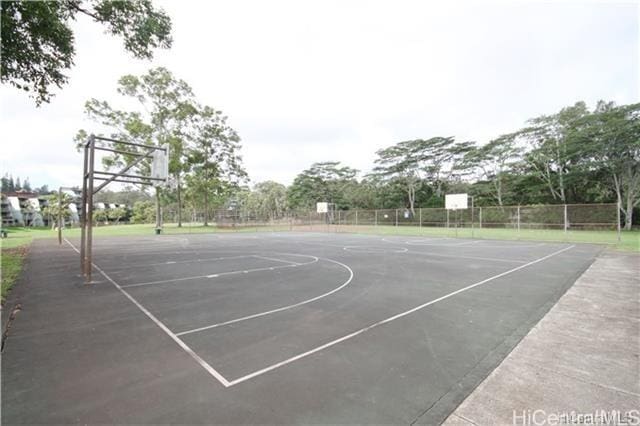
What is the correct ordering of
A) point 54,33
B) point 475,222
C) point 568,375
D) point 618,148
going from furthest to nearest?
point 475,222
point 618,148
point 54,33
point 568,375

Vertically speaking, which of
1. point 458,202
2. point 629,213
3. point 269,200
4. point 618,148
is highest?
point 618,148

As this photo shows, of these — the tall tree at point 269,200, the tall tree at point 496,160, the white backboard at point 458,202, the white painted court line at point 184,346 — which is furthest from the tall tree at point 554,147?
the tall tree at point 269,200

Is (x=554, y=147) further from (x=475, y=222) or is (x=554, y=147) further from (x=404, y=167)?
(x=404, y=167)

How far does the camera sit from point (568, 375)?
2604mm

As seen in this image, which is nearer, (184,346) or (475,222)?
(184,346)

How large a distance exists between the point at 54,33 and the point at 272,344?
8.08m

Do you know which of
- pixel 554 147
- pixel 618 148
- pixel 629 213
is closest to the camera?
pixel 618 148

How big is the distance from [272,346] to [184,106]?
3040 centimetres

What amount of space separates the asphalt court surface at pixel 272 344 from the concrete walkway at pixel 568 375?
171 mm

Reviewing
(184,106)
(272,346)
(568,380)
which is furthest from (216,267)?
(184,106)

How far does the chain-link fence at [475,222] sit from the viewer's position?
20.9 meters

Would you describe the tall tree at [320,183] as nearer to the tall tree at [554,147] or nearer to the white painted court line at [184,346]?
the tall tree at [554,147]

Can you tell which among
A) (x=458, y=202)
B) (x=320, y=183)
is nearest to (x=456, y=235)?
(x=458, y=202)

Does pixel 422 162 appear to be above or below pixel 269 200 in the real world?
above
